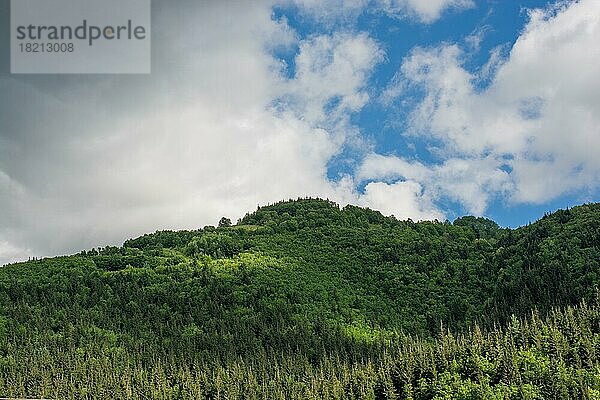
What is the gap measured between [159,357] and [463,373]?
65.9m

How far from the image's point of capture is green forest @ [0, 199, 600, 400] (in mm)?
108562

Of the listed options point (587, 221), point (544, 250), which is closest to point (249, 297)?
point (544, 250)

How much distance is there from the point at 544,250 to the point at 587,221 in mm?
17178

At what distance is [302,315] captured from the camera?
17038 cm

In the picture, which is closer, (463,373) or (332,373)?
(463,373)

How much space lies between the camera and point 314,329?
6427 inches

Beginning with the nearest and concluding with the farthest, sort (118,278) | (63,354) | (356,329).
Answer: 1. (63,354)
2. (356,329)
3. (118,278)

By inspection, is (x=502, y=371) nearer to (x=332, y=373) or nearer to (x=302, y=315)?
(x=332, y=373)

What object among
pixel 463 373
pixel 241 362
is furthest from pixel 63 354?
pixel 463 373

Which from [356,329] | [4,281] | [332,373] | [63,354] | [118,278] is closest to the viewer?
[332,373]

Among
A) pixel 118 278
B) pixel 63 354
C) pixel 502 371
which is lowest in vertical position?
pixel 502 371

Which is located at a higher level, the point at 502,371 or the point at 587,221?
the point at 587,221

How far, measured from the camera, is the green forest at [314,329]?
108562mm

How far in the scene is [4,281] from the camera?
179 meters
